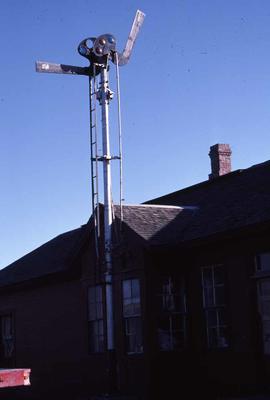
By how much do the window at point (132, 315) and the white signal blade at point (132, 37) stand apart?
210 inches

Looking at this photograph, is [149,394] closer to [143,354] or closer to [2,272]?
[143,354]

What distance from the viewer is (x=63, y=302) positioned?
20953 mm

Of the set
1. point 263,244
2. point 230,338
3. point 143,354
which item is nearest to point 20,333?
point 143,354

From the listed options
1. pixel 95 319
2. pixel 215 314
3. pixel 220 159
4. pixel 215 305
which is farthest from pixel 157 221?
pixel 220 159

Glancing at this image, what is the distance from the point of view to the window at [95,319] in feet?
61.3

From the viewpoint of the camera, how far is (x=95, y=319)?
1892 centimetres

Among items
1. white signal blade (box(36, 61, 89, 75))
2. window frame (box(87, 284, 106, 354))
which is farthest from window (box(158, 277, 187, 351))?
white signal blade (box(36, 61, 89, 75))

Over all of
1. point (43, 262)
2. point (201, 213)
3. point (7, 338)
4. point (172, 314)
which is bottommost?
point (7, 338)

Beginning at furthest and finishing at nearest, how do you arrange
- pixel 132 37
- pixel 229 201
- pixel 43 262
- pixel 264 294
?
pixel 43 262 → pixel 229 201 → pixel 132 37 → pixel 264 294

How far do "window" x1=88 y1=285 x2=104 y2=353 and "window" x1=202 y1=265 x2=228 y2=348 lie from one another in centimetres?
326

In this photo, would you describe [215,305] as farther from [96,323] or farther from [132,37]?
[132,37]

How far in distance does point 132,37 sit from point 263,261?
620 cm

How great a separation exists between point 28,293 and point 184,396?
8.31 metres

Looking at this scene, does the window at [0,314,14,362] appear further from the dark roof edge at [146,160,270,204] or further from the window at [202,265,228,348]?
the window at [202,265,228,348]
